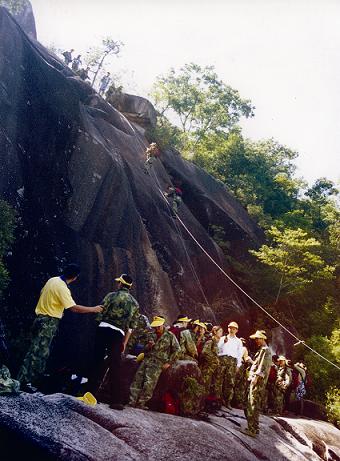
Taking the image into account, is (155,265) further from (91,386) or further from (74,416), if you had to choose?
(74,416)

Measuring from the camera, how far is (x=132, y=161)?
1830cm

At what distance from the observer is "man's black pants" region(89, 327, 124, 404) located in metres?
6.18

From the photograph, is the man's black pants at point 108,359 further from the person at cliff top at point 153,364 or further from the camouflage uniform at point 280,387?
the camouflage uniform at point 280,387

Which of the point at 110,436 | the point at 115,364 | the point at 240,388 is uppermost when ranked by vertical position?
the point at 115,364

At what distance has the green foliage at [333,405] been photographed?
14.9m

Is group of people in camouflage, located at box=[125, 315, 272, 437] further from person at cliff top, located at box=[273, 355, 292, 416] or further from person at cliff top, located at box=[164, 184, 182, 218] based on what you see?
person at cliff top, located at box=[164, 184, 182, 218]

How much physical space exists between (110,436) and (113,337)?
1.59 meters

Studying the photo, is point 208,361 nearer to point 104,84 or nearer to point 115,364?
point 115,364

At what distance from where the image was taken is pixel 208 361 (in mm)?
9461

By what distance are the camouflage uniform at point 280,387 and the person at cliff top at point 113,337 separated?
297 inches

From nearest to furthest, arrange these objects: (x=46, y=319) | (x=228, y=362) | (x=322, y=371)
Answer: (x=46, y=319) → (x=228, y=362) → (x=322, y=371)

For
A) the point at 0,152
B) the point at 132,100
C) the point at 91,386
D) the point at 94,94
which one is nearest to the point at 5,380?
the point at 91,386

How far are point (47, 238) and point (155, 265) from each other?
15.5ft

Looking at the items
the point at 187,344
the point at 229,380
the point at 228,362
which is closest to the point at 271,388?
the point at 229,380
